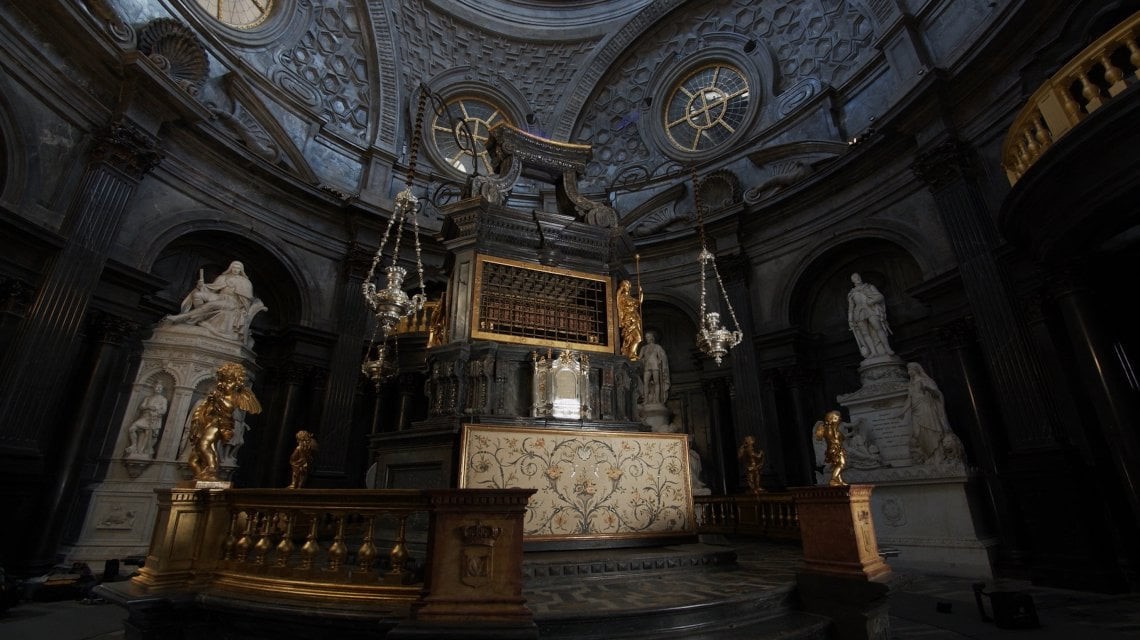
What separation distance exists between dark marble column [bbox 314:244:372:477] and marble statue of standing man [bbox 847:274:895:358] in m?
11.0

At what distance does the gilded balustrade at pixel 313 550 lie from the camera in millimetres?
3314

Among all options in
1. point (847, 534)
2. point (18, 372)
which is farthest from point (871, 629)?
point (18, 372)

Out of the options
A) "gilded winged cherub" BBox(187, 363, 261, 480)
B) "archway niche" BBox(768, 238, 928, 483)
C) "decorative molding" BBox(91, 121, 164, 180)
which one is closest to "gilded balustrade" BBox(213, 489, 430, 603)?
"gilded winged cherub" BBox(187, 363, 261, 480)

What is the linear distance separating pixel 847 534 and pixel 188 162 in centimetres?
1260

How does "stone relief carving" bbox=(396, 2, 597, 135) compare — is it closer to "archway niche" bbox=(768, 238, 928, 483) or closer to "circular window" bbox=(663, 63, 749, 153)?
"circular window" bbox=(663, 63, 749, 153)

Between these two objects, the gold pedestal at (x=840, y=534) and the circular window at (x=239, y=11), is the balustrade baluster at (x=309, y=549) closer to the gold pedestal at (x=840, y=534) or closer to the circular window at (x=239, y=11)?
the gold pedestal at (x=840, y=534)

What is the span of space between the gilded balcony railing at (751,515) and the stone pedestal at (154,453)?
309 inches

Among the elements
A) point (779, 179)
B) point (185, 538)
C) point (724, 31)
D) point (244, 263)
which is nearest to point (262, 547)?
point (185, 538)

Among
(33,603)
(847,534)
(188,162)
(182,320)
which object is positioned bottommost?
(33,603)

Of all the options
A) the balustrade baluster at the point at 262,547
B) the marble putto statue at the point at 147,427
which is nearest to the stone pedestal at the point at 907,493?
the balustrade baluster at the point at 262,547

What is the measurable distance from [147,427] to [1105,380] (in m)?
13.9

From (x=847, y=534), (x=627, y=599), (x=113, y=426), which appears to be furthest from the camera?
(x=113, y=426)

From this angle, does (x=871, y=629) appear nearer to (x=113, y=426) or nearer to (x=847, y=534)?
(x=847, y=534)

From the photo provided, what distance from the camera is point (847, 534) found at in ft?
14.3
